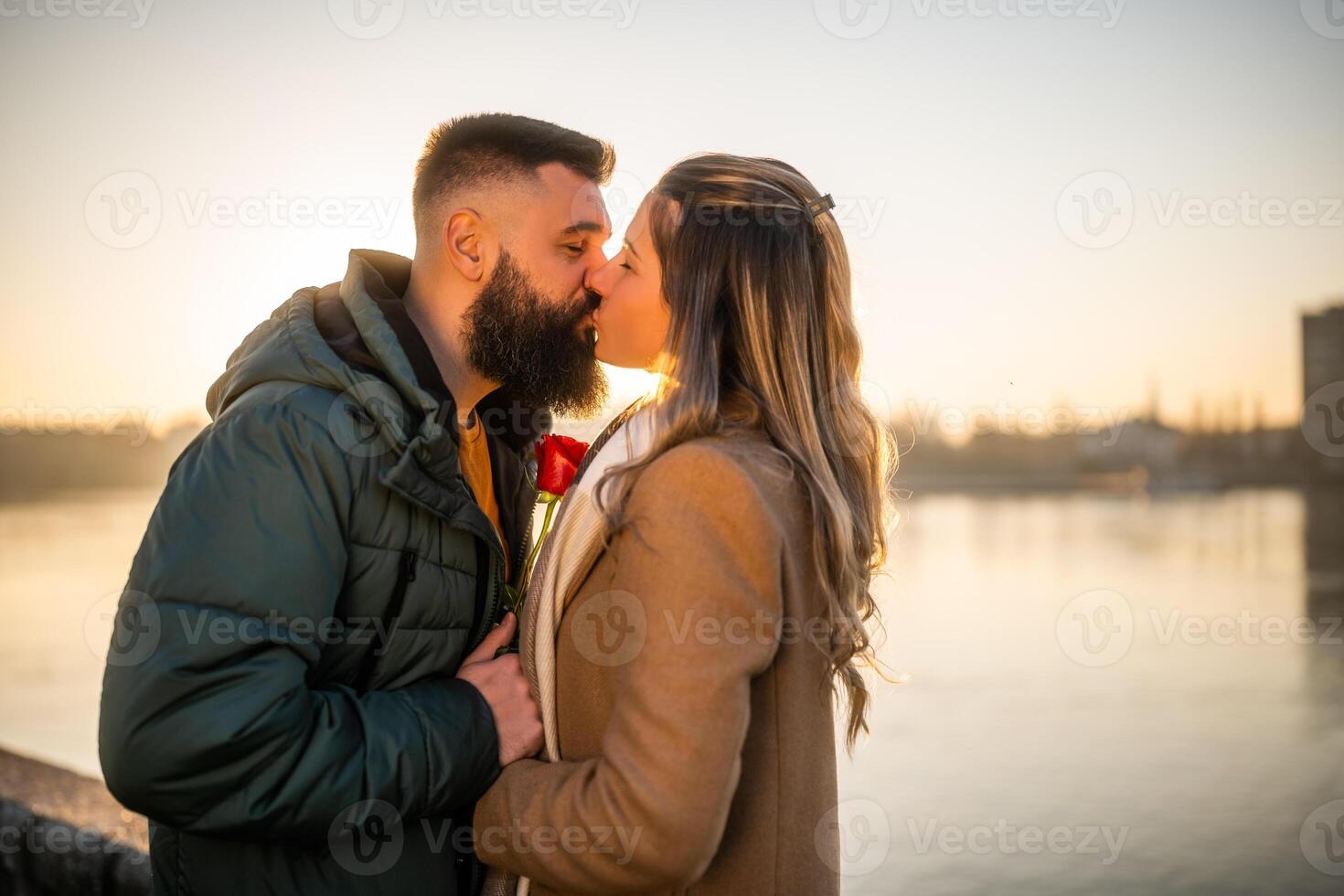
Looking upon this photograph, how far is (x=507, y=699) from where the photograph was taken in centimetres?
195

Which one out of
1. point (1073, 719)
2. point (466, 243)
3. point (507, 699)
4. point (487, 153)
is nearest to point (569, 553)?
point (507, 699)

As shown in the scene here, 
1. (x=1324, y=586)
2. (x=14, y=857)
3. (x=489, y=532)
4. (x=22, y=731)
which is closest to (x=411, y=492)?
(x=489, y=532)

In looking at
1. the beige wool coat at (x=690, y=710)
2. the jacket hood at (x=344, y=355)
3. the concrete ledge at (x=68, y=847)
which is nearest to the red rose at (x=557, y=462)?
the jacket hood at (x=344, y=355)

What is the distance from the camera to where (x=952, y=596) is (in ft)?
67.6

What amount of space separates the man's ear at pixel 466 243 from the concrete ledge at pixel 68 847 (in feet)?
5.61

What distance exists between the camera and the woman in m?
1.56

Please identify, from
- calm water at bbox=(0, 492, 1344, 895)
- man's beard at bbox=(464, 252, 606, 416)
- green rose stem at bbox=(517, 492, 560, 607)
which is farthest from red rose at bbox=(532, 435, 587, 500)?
calm water at bbox=(0, 492, 1344, 895)

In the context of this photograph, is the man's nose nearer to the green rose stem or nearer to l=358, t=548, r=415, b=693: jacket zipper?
the green rose stem

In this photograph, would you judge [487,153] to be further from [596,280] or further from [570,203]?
[596,280]

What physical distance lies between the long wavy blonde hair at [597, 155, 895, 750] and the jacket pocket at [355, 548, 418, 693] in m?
0.46

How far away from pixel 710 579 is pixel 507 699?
598mm

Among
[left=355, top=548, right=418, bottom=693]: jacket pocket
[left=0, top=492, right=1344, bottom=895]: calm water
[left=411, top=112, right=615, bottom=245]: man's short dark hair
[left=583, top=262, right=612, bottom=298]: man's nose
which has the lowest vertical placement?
[left=0, top=492, right=1344, bottom=895]: calm water

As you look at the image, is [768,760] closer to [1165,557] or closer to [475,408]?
[475,408]

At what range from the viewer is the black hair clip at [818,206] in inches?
76.0
